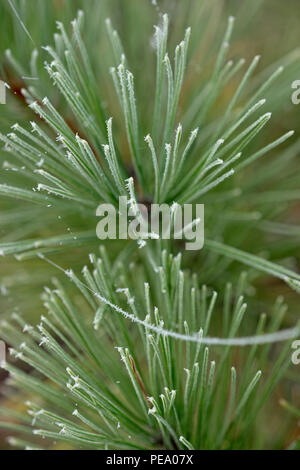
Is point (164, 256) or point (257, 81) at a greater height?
point (257, 81)

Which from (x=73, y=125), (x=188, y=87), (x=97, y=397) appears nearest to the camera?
(x=97, y=397)

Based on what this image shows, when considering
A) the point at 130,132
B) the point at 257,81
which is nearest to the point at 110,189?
the point at 130,132

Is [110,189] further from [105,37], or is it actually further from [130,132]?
[105,37]

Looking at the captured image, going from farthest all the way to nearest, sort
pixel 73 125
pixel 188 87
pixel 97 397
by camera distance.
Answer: pixel 188 87
pixel 73 125
pixel 97 397

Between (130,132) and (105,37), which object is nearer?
(130,132)
